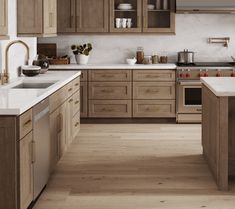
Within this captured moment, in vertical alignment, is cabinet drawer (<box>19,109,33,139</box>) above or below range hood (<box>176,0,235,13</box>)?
below

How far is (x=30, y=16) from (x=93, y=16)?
7.57ft

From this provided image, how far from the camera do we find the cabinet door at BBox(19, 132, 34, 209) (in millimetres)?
3988

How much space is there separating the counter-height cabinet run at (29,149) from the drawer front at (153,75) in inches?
108

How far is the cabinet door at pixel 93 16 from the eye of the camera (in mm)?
8820

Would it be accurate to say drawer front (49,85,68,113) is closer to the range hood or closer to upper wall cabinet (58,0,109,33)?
upper wall cabinet (58,0,109,33)

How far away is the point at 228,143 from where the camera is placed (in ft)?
17.2

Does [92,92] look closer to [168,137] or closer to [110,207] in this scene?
[168,137]

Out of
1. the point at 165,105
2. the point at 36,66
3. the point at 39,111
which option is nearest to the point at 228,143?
the point at 39,111

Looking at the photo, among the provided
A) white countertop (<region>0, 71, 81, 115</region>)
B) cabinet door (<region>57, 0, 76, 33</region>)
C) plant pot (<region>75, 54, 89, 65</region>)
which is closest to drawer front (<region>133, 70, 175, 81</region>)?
plant pot (<region>75, 54, 89, 65</region>)

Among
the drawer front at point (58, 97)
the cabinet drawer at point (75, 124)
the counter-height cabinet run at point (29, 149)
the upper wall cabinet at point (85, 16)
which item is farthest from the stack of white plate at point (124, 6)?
the counter-height cabinet run at point (29, 149)

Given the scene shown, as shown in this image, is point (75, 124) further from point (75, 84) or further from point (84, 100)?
point (84, 100)

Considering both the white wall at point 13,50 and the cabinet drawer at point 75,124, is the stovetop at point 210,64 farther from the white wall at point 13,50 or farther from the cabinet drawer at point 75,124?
the white wall at point 13,50

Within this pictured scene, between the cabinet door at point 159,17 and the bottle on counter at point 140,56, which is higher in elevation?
the cabinet door at point 159,17

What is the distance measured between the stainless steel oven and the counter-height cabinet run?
292 centimetres
